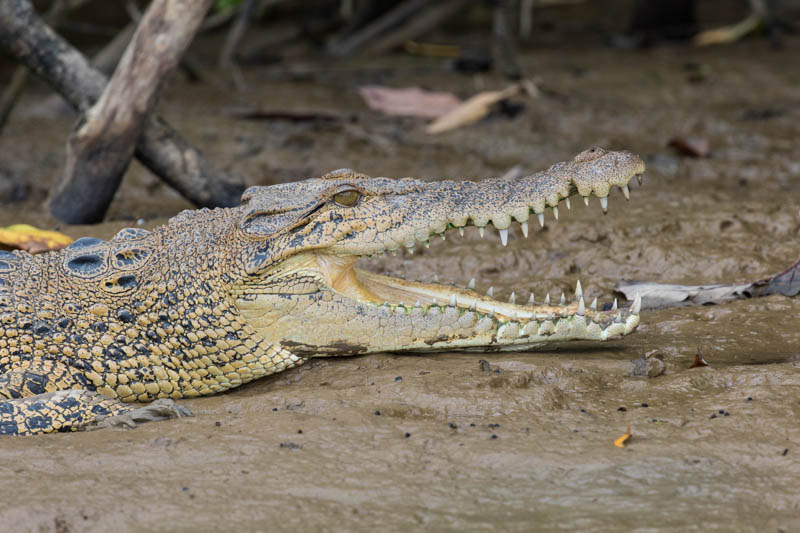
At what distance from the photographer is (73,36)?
11.2 m

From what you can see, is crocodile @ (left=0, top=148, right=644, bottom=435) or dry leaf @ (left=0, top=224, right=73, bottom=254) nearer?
crocodile @ (left=0, top=148, right=644, bottom=435)

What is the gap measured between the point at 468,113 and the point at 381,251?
3945 mm

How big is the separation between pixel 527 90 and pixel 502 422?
5.43 metres

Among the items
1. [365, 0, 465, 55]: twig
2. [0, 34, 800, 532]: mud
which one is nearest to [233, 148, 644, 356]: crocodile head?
[0, 34, 800, 532]: mud

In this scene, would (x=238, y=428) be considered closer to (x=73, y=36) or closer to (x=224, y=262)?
(x=224, y=262)

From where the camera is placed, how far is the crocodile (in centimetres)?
405

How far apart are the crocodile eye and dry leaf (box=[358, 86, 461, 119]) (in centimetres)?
411

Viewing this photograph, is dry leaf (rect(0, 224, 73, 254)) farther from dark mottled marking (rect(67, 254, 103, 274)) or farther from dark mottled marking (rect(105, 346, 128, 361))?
dark mottled marking (rect(105, 346, 128, 361))

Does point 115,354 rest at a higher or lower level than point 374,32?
lower

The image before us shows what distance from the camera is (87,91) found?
5727mm

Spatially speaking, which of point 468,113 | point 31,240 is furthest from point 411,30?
point 31,240

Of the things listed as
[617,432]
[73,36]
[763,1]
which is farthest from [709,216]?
[73,36]

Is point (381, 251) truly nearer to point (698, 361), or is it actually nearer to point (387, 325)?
point (387, 325)

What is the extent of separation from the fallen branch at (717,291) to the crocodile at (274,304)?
884mm
